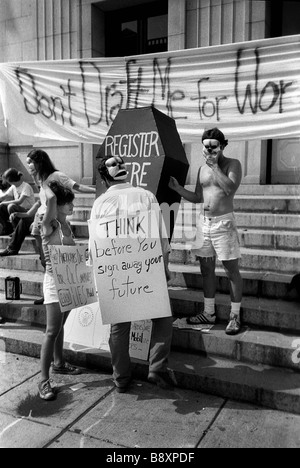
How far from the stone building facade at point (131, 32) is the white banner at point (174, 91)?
1586 millimetres

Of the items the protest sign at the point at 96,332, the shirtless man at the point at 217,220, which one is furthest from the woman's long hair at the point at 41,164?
the protest sign at the point at 96,332

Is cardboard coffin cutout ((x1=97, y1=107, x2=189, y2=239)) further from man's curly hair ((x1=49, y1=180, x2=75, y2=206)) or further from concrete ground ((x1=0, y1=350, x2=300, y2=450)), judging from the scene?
concrete ground ((x1=0, y1=350, x2=300, y2=450))

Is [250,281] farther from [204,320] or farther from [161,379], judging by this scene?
[161,379]

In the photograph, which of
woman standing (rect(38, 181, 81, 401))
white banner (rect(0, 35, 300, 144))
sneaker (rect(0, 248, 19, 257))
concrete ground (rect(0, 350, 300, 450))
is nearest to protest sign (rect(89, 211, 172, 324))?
woman standing (rect(38, 181, 81, 401))

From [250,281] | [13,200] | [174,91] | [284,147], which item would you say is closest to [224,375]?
[250,281]

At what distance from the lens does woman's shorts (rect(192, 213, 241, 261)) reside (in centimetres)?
366

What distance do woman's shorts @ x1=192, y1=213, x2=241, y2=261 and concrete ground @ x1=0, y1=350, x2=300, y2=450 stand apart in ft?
3.88

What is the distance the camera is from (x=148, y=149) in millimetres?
3564

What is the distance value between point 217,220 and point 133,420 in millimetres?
1790

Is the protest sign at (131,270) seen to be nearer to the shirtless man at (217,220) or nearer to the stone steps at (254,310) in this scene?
the shirtless man at (217,220)

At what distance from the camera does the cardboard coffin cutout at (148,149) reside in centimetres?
352
